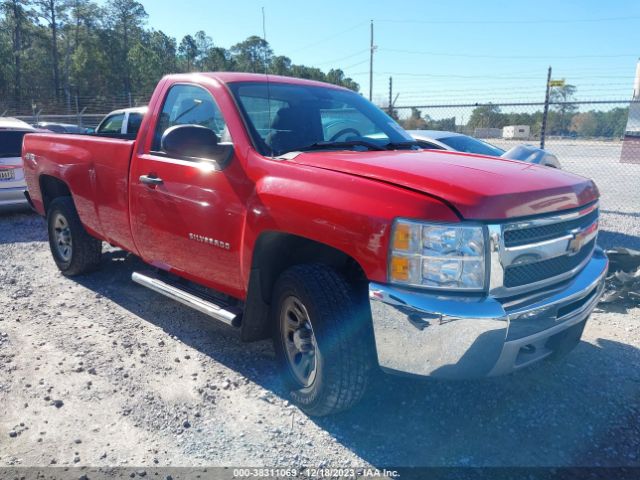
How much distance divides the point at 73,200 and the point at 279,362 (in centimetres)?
317

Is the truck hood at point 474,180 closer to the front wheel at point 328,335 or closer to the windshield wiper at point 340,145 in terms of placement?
the windshield wiper at point 340,145

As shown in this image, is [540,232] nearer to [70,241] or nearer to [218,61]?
[70,241]

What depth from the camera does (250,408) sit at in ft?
10.1

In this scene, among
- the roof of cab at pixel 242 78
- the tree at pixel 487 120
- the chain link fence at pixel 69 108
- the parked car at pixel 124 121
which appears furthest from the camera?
the chain link fence at pixel 69 108

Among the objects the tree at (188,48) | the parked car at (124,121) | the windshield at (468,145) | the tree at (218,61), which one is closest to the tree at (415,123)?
the windshield at (468,145)

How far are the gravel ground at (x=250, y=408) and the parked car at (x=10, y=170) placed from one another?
492 centimetres

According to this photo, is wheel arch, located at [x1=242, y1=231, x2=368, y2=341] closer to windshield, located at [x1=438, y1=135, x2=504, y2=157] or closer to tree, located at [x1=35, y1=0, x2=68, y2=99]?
windshield, located at [x1=438, y1=135, x2=504, y2=157]

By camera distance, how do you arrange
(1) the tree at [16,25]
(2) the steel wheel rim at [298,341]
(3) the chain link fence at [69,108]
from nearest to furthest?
(2) the steel wheel rim at [298,341], (3) the chain link fence at [69,108], (1) the tree at [16,25]

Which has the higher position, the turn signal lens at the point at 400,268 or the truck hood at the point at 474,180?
the truck hood at the point at 474,180

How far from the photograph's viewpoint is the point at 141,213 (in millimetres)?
3963

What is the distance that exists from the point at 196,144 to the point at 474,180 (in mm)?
1628

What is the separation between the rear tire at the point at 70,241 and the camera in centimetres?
516

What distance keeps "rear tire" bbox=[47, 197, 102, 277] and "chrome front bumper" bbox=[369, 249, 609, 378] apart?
3.81 m

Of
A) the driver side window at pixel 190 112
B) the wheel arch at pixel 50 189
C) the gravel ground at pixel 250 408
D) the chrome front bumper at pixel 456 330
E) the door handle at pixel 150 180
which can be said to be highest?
the driver side window at pixel 190 112
